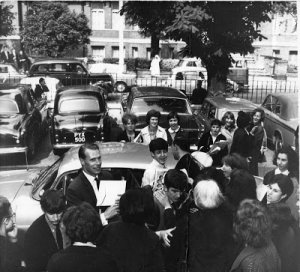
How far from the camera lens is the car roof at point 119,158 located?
15.7 ft

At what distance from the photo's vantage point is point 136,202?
315 cm

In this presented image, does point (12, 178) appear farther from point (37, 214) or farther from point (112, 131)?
point (112, 131)

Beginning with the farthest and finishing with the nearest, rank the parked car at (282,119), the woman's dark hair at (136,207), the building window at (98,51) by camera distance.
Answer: the building window at (98,51) → the parked car at (282,119) → the woman's dark hair at (136,207)

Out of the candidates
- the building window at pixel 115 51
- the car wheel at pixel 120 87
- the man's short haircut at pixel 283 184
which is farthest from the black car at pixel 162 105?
the building window at pixel 115 51

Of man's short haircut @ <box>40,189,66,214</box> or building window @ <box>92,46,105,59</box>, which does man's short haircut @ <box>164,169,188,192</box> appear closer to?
man's short haircut @ <box>40,189,66,214</box>

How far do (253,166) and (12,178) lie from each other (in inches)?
137

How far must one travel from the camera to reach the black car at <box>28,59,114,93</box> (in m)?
17.1

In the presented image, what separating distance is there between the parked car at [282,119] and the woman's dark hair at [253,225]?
6.96 meters

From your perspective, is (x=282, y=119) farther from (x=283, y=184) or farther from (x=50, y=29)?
(x=50, y=29)

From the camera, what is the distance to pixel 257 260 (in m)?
3.01

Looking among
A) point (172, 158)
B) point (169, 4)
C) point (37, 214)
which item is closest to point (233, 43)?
point (169, 4)

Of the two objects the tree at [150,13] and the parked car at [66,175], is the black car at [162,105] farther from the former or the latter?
the parked car at [66,175]

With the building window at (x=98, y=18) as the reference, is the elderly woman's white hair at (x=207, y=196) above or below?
below

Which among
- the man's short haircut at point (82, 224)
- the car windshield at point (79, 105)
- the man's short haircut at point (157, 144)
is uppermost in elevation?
the man's short haircut at point (157, 144)
